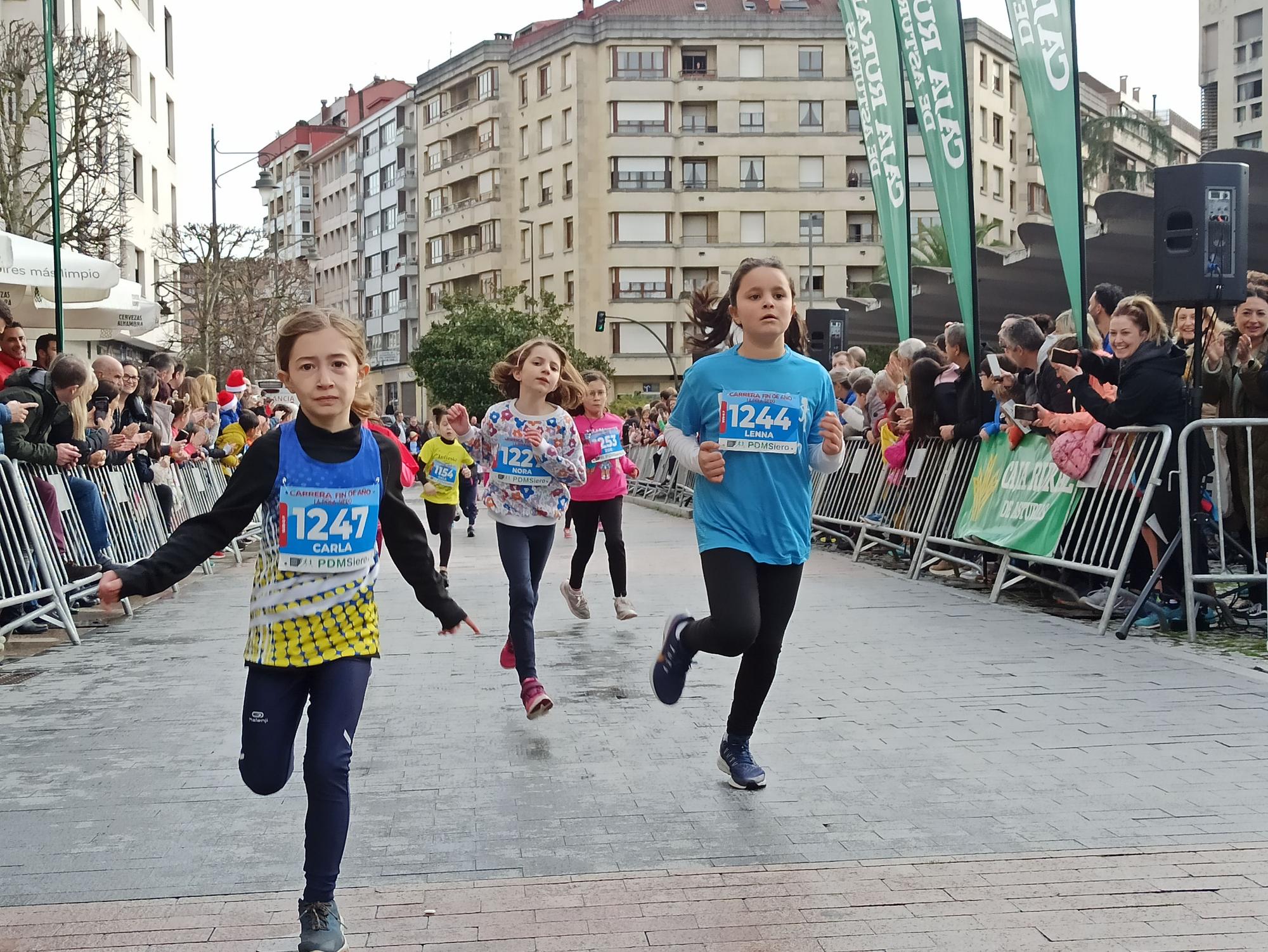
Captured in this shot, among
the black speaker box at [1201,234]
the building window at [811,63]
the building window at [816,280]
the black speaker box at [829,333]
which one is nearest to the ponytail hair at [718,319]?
the black speaker box at [1201,234]

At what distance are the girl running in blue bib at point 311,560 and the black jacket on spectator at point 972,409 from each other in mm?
9275

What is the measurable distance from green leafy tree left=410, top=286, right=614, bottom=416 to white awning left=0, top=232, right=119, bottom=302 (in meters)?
61.5

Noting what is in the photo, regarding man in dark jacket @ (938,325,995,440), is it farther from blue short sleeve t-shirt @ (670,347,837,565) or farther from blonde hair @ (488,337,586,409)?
blue short sleeve t-shirt @ (670,347,837,565)

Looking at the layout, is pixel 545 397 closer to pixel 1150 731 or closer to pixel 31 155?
pixel 1150 731

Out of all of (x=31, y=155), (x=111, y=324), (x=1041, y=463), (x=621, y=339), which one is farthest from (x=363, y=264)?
(x=1041, y=463)

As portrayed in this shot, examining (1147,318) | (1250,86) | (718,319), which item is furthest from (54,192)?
(1250,86)

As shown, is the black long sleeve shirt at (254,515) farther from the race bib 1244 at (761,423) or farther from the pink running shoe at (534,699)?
the pink running shoe at (534,699)

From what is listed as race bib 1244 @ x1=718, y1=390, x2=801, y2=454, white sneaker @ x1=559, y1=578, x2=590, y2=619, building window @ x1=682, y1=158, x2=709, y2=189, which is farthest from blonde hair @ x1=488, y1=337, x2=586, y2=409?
building window @ x1=682, y1=158, x2=709, y2=189

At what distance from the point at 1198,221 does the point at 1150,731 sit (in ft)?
15.2

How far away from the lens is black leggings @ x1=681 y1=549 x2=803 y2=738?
5617 mm

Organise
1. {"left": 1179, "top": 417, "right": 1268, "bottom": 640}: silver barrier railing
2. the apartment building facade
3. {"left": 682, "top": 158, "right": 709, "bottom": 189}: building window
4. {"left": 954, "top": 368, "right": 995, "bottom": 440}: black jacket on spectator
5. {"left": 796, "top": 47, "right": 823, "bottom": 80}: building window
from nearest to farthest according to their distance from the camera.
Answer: {"left": 1179, "top": 417, "right": 1268, "bottom": 640}: silver barrier railing < {"left": 954, "top": 368, "right": 995, "bottom": 440}: black jacket on spectator < the apartment building facade < {"left": 796, "top": 47, "right": 823, "bottom": 80}: building window < {"left": 682, "top": 158, "right": 709, "bottom": 189}: building window

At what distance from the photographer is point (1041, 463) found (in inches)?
453

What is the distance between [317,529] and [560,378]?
4196mm

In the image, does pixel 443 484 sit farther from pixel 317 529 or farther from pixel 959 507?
pixel 317 529
